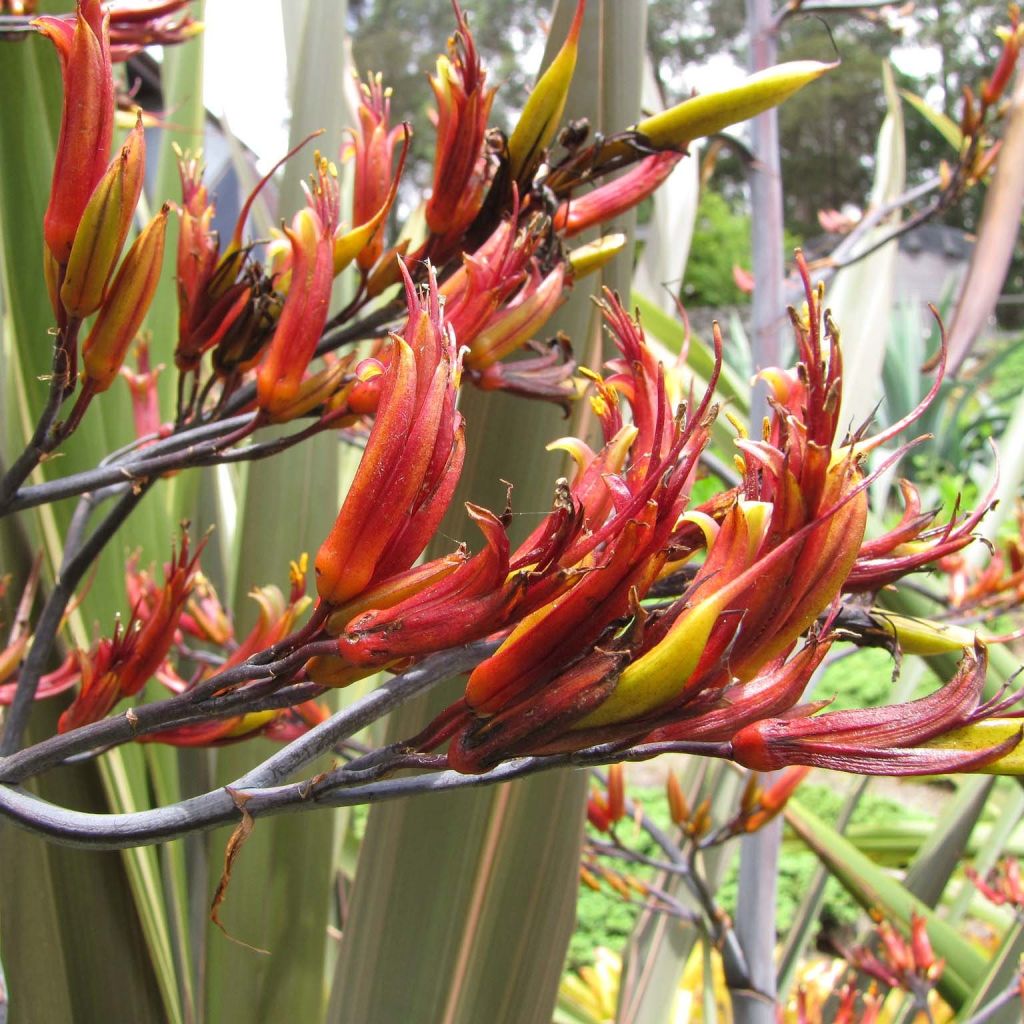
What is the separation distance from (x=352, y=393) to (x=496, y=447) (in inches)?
Result: 3.9

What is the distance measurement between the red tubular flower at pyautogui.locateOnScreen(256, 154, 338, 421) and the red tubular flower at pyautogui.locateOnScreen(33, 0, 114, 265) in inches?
2.4

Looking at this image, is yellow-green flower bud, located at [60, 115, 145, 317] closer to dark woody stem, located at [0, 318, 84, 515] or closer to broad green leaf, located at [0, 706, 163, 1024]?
dark woody stem, located at [0, 318, 84, 515]

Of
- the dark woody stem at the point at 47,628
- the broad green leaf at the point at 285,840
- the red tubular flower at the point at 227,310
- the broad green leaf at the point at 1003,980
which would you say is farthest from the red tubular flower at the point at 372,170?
the broad green leaf at the point at 1003,980

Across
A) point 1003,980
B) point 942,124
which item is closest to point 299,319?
point 1003,980

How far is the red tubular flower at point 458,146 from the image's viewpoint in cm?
36

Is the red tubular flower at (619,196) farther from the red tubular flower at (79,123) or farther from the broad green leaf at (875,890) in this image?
the broad green leaf at (875,890)

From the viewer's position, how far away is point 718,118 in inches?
14.5

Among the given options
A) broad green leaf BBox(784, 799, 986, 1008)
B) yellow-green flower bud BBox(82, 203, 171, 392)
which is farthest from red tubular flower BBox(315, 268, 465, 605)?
broad green leaf BBox(784, 799, 986, 1008)

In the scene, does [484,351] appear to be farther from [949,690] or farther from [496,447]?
[949,690]

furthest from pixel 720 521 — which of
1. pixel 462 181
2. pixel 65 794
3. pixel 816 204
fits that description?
pixel 816 204

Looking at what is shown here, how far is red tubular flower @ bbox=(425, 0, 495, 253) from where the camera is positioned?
0.36 m

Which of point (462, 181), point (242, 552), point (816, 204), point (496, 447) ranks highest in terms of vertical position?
point (462, 181)

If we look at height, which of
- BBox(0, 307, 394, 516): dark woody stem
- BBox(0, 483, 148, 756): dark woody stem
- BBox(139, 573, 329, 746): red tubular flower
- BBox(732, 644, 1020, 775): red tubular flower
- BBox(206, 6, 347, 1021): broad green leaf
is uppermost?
BBox(0, 307, 394, 516): dark woody stem

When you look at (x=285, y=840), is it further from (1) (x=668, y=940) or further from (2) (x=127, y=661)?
(1) (x=668, y=940)
